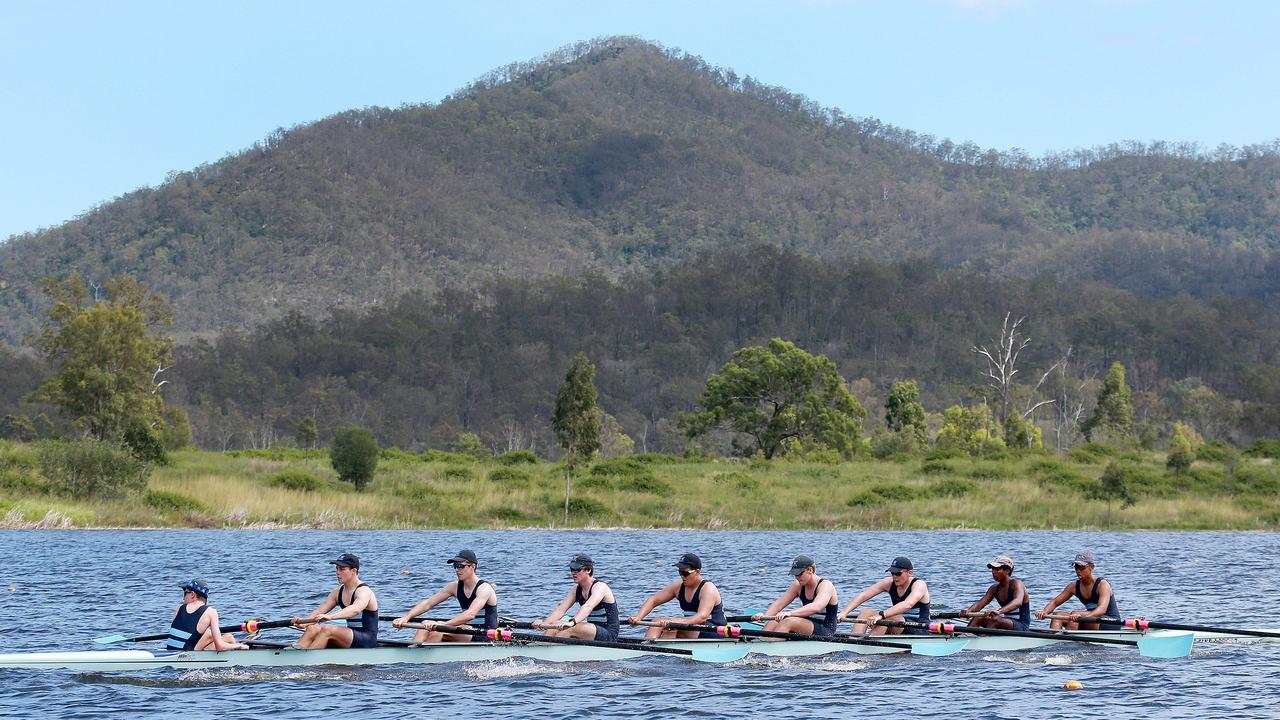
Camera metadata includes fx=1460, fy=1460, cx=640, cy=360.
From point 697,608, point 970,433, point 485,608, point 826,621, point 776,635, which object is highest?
point 970,433

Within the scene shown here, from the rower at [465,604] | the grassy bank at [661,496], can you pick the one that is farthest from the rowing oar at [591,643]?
the grassy bank at [661,496]

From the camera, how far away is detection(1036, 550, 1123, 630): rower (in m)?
25.0

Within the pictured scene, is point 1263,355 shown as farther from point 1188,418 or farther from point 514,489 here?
point 514,489

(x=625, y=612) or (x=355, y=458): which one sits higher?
(x=355, y=458)

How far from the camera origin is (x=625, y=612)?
106 ft

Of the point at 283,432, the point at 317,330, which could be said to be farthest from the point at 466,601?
the point at 317,330

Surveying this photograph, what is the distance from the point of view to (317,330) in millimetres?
159250

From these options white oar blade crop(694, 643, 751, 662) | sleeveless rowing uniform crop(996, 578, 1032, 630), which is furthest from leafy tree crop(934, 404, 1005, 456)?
white oar blade crop(694, 643, 751, 662)

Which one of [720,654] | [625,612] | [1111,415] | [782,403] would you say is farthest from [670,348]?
[720,654]

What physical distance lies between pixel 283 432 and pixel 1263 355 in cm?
10240

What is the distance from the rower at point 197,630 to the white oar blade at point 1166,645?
1478 cm

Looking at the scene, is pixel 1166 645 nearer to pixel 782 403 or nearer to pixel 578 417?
pixel 578 417

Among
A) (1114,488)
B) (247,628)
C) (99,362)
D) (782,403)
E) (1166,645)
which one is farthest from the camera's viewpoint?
(782,403)

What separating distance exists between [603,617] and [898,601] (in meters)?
5.13
